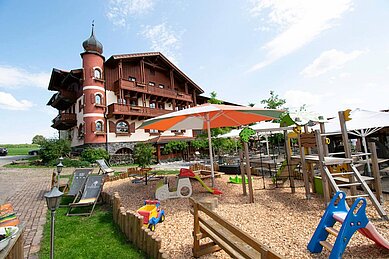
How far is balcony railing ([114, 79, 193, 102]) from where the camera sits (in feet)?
64.0

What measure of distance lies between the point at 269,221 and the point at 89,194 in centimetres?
482

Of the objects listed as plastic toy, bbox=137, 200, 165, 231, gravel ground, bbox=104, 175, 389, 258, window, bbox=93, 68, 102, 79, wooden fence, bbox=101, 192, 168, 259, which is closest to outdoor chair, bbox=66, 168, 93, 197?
gravel ground, bbox=104, 175, 389, 258

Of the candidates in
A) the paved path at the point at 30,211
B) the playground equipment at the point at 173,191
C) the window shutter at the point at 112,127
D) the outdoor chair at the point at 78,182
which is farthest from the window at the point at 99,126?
the playground equipment at the point at 173,191

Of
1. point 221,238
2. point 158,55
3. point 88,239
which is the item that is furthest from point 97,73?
point 221,238

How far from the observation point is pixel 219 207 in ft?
15.2

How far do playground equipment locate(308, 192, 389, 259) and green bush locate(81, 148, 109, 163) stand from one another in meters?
17.6

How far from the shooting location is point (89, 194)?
563 centimetres

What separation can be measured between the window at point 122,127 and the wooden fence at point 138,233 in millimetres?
16784

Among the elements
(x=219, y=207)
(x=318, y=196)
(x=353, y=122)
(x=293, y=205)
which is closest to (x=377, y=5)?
(x=353, y=122)

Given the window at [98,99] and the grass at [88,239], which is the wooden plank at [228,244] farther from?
the window at [98,99]

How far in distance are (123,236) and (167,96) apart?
65.7ft

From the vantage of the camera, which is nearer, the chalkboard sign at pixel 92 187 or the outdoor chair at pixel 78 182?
the chalkboard sign at pixel 92 187

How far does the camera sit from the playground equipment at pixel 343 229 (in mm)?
2273

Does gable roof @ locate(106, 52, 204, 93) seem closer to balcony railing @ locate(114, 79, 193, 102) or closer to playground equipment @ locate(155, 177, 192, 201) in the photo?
balcony railing @ locate(114, 79, 193, 102)
